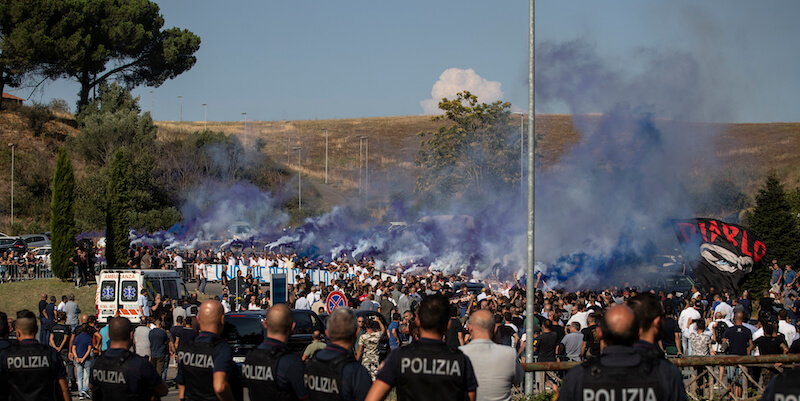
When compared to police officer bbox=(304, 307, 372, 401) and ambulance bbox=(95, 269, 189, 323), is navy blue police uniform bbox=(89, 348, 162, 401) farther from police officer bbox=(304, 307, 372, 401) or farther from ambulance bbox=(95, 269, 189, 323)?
ambulance bbox=(95, 269, 189, 323)

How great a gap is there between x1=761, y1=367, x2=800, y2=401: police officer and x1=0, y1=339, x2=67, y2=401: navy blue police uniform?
16.2ft

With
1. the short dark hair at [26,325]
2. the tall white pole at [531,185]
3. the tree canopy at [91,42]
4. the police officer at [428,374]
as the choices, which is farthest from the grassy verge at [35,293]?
the tree canopy at [91,42]

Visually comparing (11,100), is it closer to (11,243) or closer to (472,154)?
(11,243)

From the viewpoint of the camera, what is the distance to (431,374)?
460 centimetres

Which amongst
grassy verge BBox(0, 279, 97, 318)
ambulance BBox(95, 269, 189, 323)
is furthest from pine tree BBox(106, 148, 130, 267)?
ambulance BBox(95, 269, 189, 323)

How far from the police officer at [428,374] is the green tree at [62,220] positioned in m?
28.9

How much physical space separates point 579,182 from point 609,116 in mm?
2736

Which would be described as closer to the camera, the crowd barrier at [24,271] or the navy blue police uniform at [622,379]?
the navy blue police uniform at [622,379]

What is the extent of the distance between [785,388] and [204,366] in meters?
3.76

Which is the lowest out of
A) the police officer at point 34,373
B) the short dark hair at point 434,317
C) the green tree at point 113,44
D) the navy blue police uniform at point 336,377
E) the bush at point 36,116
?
the police officer at point 34,373

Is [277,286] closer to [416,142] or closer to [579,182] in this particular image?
[579,182]

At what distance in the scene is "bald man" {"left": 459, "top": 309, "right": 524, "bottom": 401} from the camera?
204 inches

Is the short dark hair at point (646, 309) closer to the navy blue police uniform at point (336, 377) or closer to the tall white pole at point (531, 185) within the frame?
the navy blue police uniform at point (336, 377)

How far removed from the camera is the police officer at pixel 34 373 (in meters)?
5.89
